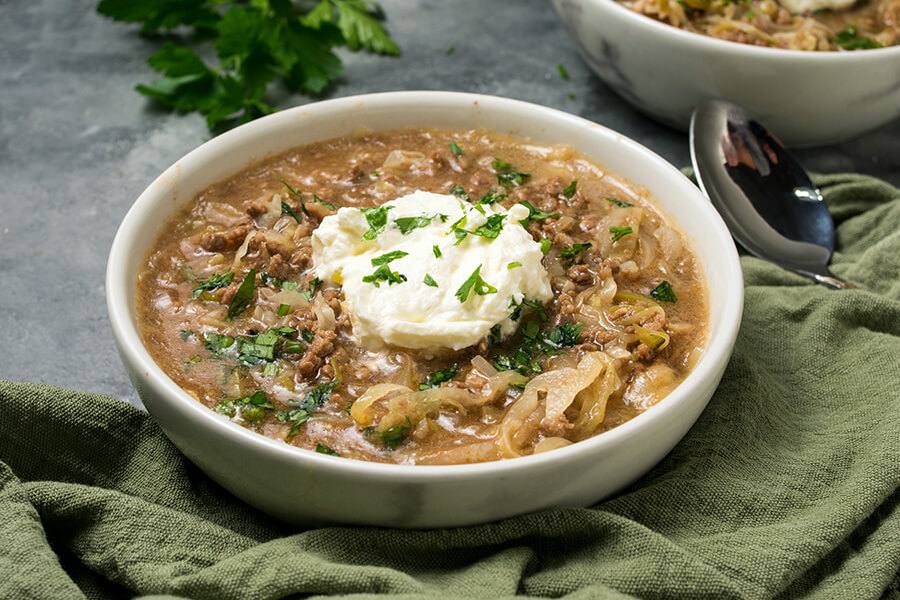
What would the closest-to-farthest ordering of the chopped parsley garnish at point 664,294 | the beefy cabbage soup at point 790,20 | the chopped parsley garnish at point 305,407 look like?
the chopped parsley garnish at point 305,407 < the chopped parsley garnish at point 664,294 < the beefy cabbage soup at point 790,20

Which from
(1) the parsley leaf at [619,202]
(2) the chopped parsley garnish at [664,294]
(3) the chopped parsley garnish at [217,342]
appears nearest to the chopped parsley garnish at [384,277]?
(3) the chopped parsley garnish at [217,342]

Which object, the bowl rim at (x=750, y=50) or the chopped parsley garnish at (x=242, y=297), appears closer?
the chopped parsley garnish at (x=242, y=297)

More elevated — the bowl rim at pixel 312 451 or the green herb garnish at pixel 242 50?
the bowl rim at pixel 312 451

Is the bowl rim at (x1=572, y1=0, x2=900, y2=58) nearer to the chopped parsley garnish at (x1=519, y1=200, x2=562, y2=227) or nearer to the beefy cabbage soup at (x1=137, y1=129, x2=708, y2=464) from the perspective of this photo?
the beefy cabbage soup at (x1=137, y1=129, x2=708, y2=464)

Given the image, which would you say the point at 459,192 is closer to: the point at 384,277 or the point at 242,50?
the point at 384,277

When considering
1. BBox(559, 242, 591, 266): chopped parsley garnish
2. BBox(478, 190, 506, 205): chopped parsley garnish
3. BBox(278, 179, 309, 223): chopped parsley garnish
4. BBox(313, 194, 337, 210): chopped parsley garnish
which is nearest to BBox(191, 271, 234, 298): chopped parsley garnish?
BBox(278, 179, 309, 223): chopped parsley garnish

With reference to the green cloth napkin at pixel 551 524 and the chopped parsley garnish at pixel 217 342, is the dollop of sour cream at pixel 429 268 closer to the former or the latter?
the chopped parsley garnish at pixel 217 342

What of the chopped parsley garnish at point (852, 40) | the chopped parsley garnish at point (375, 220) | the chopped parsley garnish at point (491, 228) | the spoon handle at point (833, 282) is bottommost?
the spoon handle at point (833, 282)

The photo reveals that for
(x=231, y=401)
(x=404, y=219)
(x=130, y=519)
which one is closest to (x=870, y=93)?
(x=404, y=219)

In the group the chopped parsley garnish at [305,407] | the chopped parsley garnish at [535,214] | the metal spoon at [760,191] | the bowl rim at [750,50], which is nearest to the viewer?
the chopped parsley garnish at [305,407]
